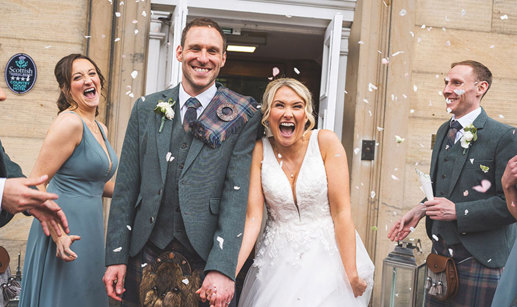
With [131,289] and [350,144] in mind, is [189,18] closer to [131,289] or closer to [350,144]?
[350,144]

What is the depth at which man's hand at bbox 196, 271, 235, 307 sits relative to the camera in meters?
2.63

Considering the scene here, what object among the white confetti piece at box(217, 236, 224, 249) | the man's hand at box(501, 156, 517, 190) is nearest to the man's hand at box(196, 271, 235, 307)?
the white confetti piece at box(217, 236, 224, 249)

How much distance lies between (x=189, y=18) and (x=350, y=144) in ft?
7.19

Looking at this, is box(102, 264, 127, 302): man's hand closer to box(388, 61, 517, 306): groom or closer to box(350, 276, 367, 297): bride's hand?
box(350, 276, 367, 297): bride's hand

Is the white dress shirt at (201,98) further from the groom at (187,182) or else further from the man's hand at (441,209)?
the man's hand at (441,209)

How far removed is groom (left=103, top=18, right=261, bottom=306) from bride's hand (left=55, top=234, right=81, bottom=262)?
0.49m

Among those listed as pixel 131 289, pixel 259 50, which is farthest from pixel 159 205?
pixel 259 50

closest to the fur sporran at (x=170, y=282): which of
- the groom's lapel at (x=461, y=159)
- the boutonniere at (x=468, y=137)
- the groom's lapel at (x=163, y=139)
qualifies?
the groom's lapel at (x=163, y=139)

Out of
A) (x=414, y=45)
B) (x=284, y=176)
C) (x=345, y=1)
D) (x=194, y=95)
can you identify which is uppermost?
(x=345, y=1)

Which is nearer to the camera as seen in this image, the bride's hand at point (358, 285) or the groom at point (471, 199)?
the bride's hand at point (358, 285)

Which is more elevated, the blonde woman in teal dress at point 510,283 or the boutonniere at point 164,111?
the boutonniere at point 164,111

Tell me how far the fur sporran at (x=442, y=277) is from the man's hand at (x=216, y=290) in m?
1.61

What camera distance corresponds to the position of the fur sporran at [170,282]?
9.07ft

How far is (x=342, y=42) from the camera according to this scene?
20.1 feet
